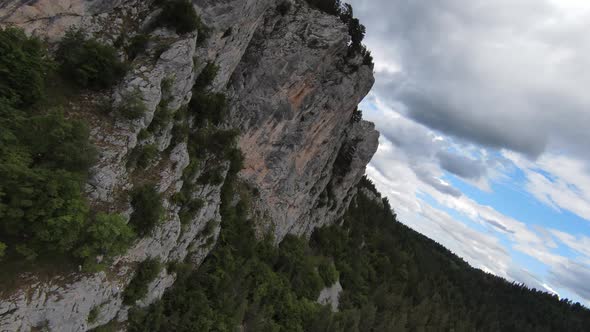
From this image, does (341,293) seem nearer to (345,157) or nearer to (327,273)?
(327,273)

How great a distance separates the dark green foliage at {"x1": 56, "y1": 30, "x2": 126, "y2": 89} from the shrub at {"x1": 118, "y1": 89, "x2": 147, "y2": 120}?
1261 millimetres

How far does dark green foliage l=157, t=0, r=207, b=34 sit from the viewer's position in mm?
Result: 22641

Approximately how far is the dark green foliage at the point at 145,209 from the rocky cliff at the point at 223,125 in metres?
0.66

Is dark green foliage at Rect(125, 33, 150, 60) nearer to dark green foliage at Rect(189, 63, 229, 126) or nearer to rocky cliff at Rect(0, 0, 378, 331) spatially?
rocky cliff at Rect(0, 0, 378, 331)

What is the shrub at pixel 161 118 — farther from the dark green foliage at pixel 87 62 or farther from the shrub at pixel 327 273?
the shrub at pixel 327 273

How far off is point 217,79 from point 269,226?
18.1 metres

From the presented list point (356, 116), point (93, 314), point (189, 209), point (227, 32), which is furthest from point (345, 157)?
point (93, 314)

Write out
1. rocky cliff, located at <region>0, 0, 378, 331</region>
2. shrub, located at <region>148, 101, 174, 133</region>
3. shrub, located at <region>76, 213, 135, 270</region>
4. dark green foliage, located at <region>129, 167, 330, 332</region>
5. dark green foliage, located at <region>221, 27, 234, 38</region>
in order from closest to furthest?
1. shrub, located at <region>76, 213, 135, 270</region>
2. rocky cliff, located at <region>0, 0, 378, 331</region>
3. shrub, located at <region>148, 101, 174, 133</region>
4. dark green foliage, located at <region>129, 167, 330, 332</region>
5. dark green foliage, located at <region>221, 27, 234, 38</region>

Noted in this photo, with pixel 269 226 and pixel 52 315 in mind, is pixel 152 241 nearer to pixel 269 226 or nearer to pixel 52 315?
pixel 52 315

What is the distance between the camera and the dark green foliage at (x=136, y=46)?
20.7 m

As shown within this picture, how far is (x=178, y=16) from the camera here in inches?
905

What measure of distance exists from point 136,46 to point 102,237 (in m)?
11.4

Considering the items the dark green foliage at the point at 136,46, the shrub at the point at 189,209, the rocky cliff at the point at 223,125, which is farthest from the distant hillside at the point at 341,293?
the dark green foliage at the point at 136,46

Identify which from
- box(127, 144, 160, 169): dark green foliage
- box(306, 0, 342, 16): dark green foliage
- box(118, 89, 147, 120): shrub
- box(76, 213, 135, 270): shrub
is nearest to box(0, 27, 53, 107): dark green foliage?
box(118, 89, 147, 120): shrub
